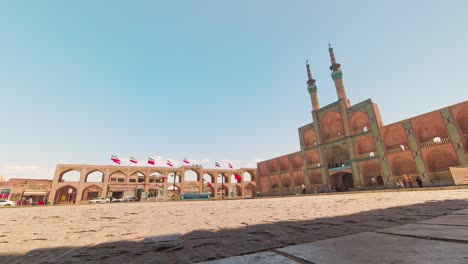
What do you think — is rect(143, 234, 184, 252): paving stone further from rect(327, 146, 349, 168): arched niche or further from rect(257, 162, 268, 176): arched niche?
rect(257, 162, 268, 176): arched niche

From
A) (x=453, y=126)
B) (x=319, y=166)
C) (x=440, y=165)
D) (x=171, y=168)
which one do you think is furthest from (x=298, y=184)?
(x=171, y=168)

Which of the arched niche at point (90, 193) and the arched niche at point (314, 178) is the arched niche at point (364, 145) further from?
the arched niche at point (90, 193)

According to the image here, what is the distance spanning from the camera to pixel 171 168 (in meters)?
41.9

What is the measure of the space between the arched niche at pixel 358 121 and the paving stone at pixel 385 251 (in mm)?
27705

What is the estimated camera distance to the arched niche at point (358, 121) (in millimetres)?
25469

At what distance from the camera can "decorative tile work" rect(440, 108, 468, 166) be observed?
17422mm

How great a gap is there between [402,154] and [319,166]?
940 centimetres

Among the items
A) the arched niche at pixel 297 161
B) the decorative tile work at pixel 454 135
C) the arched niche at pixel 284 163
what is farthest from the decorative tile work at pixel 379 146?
the arched niche at pixel 284 163

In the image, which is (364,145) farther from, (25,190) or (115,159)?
(25,190)

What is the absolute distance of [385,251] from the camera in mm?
1340

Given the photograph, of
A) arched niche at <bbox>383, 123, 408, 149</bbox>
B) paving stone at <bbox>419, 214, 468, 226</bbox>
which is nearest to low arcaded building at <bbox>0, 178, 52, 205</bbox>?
paving stone at <bbox>419, 214, 468, 226</bbox>

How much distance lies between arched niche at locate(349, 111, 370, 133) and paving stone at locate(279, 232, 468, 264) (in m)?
27.7

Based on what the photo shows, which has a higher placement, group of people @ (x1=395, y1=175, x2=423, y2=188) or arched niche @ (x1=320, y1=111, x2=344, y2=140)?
arched niche @ (x1=320, y1=111, x2=344, y2=140)

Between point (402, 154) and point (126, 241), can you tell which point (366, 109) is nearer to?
point (402, 154)
